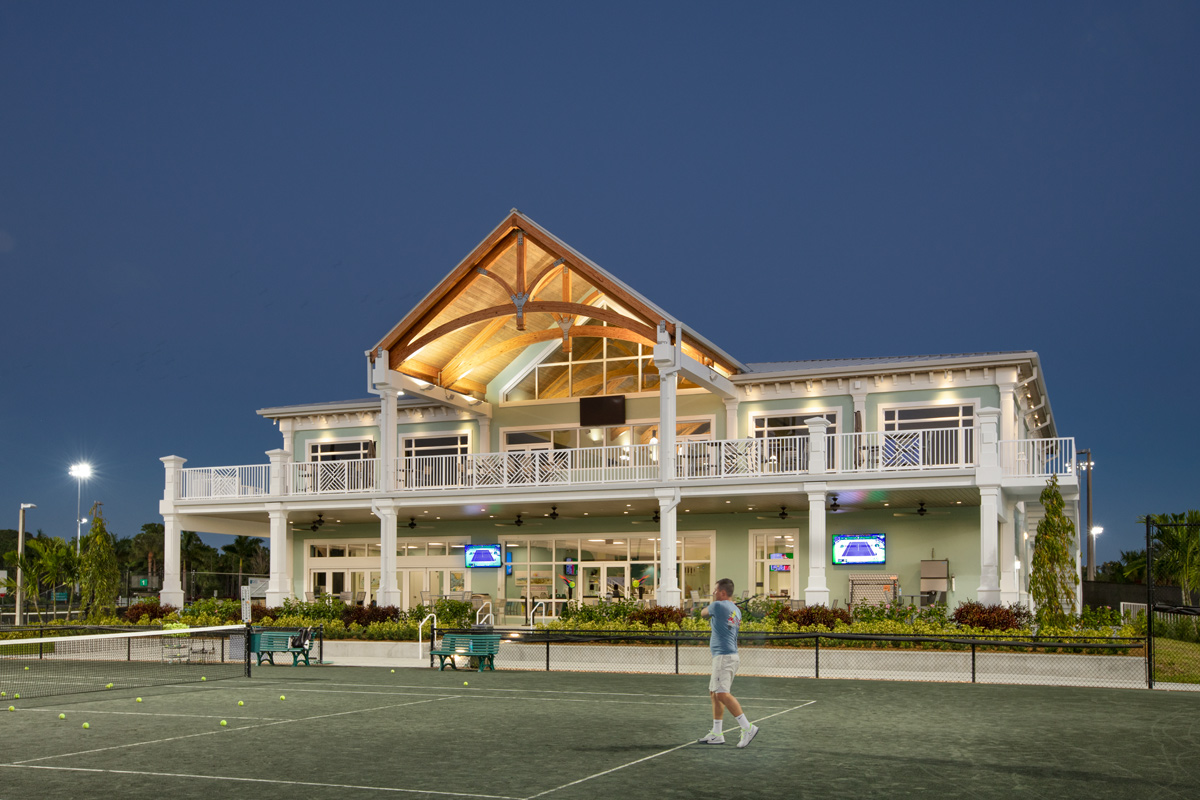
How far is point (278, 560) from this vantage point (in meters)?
30.5

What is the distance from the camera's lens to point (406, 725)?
43.0 ft

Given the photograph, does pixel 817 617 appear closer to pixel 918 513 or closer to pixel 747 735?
pixel 918 513

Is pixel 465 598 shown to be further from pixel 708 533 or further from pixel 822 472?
pixel 822 472

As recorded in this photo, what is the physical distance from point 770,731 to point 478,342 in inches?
773

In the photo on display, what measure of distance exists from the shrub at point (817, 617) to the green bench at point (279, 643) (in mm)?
Answer: 9577

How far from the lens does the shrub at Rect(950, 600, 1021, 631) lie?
2189 cm

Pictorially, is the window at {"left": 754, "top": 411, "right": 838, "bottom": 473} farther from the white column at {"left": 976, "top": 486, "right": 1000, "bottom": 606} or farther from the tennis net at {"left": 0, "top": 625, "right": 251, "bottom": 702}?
the tennis net at {"left": 0, "top": 625, "right": 251, "bottom": 702}

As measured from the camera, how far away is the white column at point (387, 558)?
2830 cm

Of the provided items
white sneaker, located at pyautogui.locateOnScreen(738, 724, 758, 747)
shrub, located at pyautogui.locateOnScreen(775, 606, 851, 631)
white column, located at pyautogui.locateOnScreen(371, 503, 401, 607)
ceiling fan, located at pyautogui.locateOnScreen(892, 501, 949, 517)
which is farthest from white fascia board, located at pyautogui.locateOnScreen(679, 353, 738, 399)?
white sneaker, located at pyautogui.locateOnScreen(738, 724, 758, 747)

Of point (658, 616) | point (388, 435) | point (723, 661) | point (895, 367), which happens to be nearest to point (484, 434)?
point (388, 435)

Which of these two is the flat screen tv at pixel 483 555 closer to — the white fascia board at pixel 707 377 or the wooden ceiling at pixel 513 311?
the wooden ceiling at pixel 513 311

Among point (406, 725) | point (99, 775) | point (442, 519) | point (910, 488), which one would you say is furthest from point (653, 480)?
point (99, 775)

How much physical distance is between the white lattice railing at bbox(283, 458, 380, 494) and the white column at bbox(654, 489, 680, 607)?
8.07 meters

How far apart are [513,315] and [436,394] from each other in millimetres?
3929
